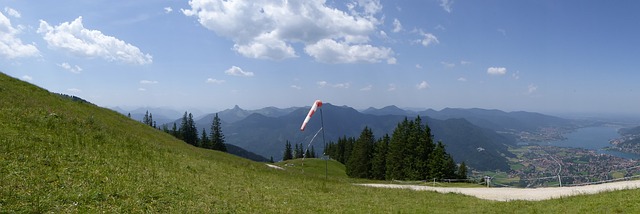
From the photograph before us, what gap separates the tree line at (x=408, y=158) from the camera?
59719mm

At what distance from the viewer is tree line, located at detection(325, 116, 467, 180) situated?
59.7 meters

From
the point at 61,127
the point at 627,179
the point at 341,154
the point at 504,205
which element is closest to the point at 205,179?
the point at 61,127

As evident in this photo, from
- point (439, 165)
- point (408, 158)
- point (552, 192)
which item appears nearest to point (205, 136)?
point (408, 158)

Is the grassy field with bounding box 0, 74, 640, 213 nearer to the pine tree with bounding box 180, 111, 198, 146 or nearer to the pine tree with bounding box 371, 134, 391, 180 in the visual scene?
the pine tree with bounding box 371, 134, 391, 180

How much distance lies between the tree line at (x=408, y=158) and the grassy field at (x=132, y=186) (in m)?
40.3

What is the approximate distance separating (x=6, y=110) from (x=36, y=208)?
676 inches

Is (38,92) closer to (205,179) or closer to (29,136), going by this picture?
(29,136)

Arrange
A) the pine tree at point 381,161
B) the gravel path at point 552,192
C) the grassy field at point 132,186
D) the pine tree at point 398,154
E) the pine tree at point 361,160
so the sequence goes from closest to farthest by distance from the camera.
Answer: the grassy field at point 132,186 < the gravel path at point 552,192 < the pine tree at point 398,154 < the pine tree at point 381,161 < the pine tree at point 361,160

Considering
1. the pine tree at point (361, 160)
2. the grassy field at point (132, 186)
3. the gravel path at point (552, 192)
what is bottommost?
the pine tree at point (361, 160)

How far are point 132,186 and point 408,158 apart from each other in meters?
55.2

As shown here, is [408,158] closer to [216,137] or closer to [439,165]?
[439,165]

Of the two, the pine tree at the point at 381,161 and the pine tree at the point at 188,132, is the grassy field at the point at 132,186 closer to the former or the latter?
the pine tree at the point at 381,161

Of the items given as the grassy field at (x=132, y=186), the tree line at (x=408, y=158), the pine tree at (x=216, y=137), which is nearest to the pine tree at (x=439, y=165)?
the tree line at (x=408, y=158)

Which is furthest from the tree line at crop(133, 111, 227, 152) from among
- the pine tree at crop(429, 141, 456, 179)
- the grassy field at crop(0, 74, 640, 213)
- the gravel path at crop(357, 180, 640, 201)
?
the gravel path at crop(357, 180, 640, 201)
